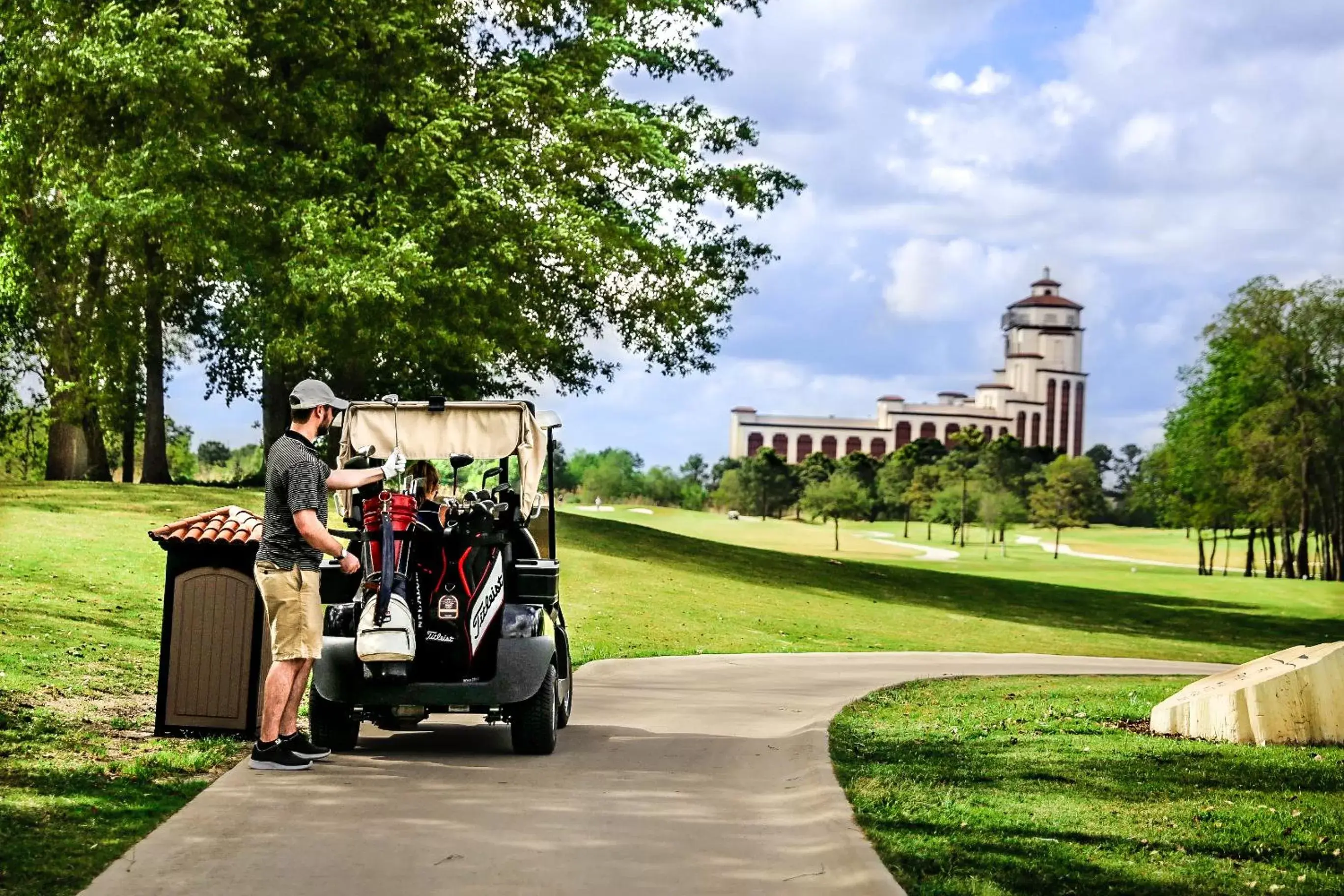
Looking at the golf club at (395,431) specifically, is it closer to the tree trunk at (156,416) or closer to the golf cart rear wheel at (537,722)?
the golf cart rear wheel at (537,722)

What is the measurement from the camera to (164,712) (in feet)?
33.2

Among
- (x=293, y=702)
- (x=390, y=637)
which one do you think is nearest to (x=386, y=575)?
(x=390, y=637)

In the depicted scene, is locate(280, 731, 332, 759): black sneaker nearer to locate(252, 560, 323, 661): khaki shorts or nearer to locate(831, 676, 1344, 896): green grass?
locate(252, 560, 323, 661): khaki shorts

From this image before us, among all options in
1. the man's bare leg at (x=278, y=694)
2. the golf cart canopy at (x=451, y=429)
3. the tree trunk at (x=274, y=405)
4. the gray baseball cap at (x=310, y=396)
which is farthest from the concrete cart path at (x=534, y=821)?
the tree trunk at (x=274, y=405)

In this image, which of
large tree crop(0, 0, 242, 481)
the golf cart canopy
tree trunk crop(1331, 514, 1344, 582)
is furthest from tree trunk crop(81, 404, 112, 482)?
tree trunk crop(1331, 514, 1344, 582)

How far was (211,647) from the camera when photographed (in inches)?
395

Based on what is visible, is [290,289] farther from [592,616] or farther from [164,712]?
[164,712]

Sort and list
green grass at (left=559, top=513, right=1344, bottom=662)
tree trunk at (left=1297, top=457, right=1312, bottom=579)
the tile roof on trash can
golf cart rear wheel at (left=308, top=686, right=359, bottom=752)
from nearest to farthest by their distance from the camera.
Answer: the tile roof on trash can < golf cart rear wheel at (left=308, top=686, right=359, bottom=752) < green grass at (left=559, top=513, right=1344, bottom=662) < tree trunk at (left=1297, top=457, right=1312, bottom=579)

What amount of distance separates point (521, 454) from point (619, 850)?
398 cm

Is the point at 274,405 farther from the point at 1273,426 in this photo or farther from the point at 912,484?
the point at 912,484

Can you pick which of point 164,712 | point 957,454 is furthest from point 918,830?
point 957,454

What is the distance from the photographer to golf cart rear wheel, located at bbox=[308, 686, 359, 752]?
32.7 feet

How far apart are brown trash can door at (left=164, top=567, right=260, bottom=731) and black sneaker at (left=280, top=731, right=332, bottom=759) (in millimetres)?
845

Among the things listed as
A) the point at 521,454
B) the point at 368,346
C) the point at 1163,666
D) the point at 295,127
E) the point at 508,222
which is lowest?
the point at 1163,666
